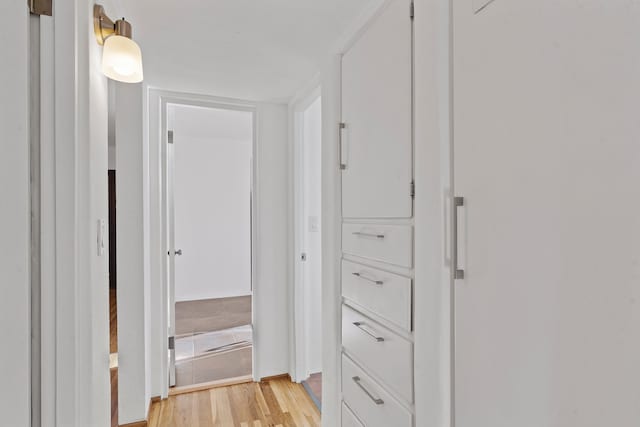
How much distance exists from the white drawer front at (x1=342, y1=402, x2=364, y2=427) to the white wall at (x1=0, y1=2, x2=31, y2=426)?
3.97 feet

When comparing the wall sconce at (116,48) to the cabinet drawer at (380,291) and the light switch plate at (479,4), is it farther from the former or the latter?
the cabinet drawer at (380,291)

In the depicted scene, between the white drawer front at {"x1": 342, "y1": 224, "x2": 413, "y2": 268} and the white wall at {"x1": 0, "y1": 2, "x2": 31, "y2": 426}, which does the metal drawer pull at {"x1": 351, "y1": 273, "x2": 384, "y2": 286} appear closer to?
the white drawer front at {"x1": 342, "y1": 224, "x2": 413, "y2": 268}

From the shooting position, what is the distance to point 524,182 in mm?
702

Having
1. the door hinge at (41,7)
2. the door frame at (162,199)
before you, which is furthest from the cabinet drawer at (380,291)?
the door frame at (162,199)

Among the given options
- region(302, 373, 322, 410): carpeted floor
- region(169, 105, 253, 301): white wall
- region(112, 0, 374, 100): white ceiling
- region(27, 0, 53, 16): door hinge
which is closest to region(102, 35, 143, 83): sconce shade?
region(27, 0, 53, 16): door hinge

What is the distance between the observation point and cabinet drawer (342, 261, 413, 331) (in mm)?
1166

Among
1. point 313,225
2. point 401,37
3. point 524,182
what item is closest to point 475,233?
point 524,182

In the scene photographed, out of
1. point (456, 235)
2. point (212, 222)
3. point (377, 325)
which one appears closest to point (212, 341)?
point (212, 222)

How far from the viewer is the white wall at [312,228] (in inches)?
103

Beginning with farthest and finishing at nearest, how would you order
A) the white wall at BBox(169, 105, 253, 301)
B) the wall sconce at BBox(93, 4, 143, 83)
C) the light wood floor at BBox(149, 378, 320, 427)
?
1. the white wall at BBox(169, 105, 253, 301)
2. the light wood floor at BBox(149, 378, 320, 427)
3. the wall sconce at BBox(93, 4, 143, 83)

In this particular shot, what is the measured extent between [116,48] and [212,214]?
4.01 m

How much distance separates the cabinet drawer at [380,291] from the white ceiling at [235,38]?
1.12 m

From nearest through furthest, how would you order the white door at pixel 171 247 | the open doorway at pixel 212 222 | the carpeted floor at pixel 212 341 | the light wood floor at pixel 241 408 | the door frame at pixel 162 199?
1. the light wood floor at pixel 241 408
2. the door frame at pixel 162 199
3. the white door at pixel 171 247
4. the carpeted floor at pixel 212 341
5. the open doorway at pixel 212 222

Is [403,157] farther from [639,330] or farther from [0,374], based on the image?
[0,374]
